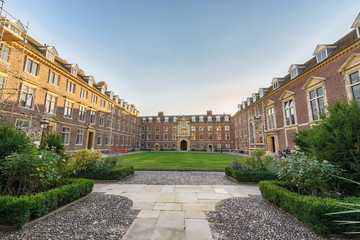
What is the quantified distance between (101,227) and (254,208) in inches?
176

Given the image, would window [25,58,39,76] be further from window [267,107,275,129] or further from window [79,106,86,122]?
window [267,107,275,129]

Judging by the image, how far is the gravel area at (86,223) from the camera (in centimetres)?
335

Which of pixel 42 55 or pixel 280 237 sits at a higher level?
pixel 42 55

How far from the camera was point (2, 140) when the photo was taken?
558 centimetres

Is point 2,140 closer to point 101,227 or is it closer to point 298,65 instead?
point 101,227

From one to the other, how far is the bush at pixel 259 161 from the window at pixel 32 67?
20.7m

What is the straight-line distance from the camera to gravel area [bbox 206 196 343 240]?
3.44 metres

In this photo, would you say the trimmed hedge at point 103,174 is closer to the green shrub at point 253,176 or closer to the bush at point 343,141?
the green shrub at point 253,176

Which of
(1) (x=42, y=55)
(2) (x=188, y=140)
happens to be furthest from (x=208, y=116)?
(1) (x=42, y=55)

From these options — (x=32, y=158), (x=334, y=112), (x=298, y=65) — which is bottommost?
(x=32, y=158)

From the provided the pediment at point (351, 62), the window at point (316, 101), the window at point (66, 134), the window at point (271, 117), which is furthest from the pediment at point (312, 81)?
the window at point (66, 134)

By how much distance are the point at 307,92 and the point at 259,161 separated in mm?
14445

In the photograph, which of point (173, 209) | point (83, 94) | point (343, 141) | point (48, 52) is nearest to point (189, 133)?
point (83, 94)

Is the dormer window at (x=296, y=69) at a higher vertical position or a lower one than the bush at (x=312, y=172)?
higher
